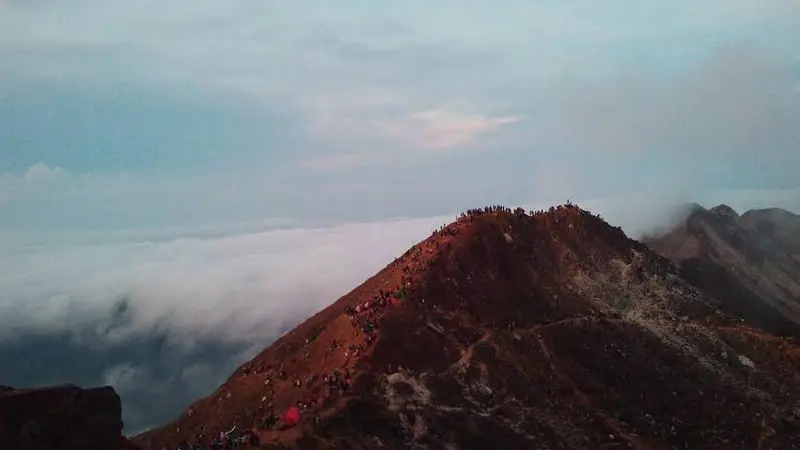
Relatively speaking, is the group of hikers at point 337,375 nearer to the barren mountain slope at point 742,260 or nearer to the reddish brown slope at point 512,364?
the reddish brown slope at point 512,364

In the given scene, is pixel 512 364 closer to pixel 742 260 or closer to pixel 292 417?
pixel 292 417

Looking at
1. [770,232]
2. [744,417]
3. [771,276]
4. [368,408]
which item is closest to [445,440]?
[368,408]

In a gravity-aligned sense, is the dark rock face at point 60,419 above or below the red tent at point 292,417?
above

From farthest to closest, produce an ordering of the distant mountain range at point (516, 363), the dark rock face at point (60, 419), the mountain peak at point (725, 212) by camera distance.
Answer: the mountain peak at point (725, 212), the distant mountain range at point (516, 363), the dark rock face at point (60, 419)

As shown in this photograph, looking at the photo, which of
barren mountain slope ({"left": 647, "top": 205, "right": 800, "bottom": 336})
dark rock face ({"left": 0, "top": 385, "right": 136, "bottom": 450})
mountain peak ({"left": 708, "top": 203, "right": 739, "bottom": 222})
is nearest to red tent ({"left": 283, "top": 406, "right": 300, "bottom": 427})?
dark rock face ({"left": 0, "top": 385, "right": 136, "bottom": 450})

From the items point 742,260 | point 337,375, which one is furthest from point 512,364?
point 742,260

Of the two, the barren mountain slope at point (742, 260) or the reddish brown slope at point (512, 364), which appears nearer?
the reddish brown slope at point (512, 364)

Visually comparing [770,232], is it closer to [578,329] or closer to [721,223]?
[721,223]

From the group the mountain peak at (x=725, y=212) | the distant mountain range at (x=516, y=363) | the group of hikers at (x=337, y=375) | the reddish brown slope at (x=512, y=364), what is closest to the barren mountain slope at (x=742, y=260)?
the mountain peak at (x=725, y=212)
